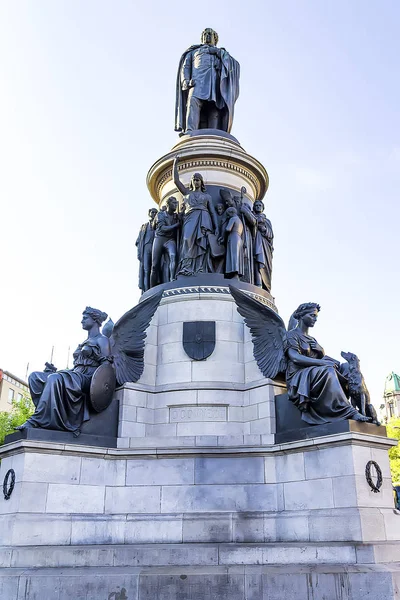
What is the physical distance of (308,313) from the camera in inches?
476

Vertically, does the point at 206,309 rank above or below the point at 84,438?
above

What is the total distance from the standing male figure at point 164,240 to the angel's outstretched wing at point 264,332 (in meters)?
2.34

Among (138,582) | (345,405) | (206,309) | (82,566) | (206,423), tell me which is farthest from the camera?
(206,309)

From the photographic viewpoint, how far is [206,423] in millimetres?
12102

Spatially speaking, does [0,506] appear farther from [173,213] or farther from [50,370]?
[173,213]

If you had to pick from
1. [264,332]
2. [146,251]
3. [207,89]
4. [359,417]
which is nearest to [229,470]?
[359,417]

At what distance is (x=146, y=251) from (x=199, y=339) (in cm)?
373

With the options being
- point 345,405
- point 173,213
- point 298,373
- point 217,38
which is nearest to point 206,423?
point 298,373

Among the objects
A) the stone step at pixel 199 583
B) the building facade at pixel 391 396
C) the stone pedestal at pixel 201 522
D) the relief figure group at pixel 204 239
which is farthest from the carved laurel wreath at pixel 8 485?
the building facade at pixel 391 396

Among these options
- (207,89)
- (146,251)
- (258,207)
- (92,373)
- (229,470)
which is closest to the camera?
(229,470)

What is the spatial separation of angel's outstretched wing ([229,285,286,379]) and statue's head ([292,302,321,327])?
53cm

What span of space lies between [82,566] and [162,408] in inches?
148

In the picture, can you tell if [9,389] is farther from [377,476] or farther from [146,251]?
[377,476]

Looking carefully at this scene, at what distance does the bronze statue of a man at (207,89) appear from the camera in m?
18.1
